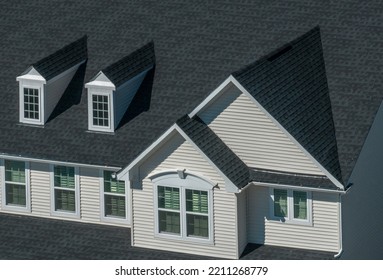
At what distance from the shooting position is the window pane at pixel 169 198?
202 feet

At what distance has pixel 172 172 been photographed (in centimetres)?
6125

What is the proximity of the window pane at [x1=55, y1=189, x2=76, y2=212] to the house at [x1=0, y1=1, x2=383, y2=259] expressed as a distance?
0.05 meters

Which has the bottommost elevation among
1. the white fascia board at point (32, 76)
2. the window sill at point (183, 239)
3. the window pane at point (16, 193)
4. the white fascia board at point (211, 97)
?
the window sill at point (183, 239)

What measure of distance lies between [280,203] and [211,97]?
15.3 ft

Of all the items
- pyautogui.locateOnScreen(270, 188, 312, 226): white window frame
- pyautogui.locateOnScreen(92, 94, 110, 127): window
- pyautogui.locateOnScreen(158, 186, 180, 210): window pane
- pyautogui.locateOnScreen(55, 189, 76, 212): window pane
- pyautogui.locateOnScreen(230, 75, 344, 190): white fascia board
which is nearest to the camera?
pyautogui.locateOnScreen(230, 75, 344, 190): white fascia board

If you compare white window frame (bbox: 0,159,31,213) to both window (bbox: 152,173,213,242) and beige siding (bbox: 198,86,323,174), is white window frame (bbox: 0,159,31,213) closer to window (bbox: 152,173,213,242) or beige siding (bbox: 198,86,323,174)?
window (bbox: 152,173,213,242)

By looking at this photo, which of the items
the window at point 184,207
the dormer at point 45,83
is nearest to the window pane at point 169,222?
the window at point 184,207

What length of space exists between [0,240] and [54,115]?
532 cm

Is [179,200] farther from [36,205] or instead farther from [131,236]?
[36,205]

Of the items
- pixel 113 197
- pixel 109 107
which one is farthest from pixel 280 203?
pixel 109 107

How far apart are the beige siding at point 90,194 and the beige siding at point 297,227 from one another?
6.23 m

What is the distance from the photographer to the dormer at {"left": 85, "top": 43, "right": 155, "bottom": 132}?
208ft

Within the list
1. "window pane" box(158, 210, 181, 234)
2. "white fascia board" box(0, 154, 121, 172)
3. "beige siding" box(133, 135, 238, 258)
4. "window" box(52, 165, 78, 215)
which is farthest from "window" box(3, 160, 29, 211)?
"window pane" box(158, 210, 181, 234)

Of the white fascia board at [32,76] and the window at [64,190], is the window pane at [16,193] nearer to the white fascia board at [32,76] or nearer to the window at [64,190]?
the window at [64,190]
